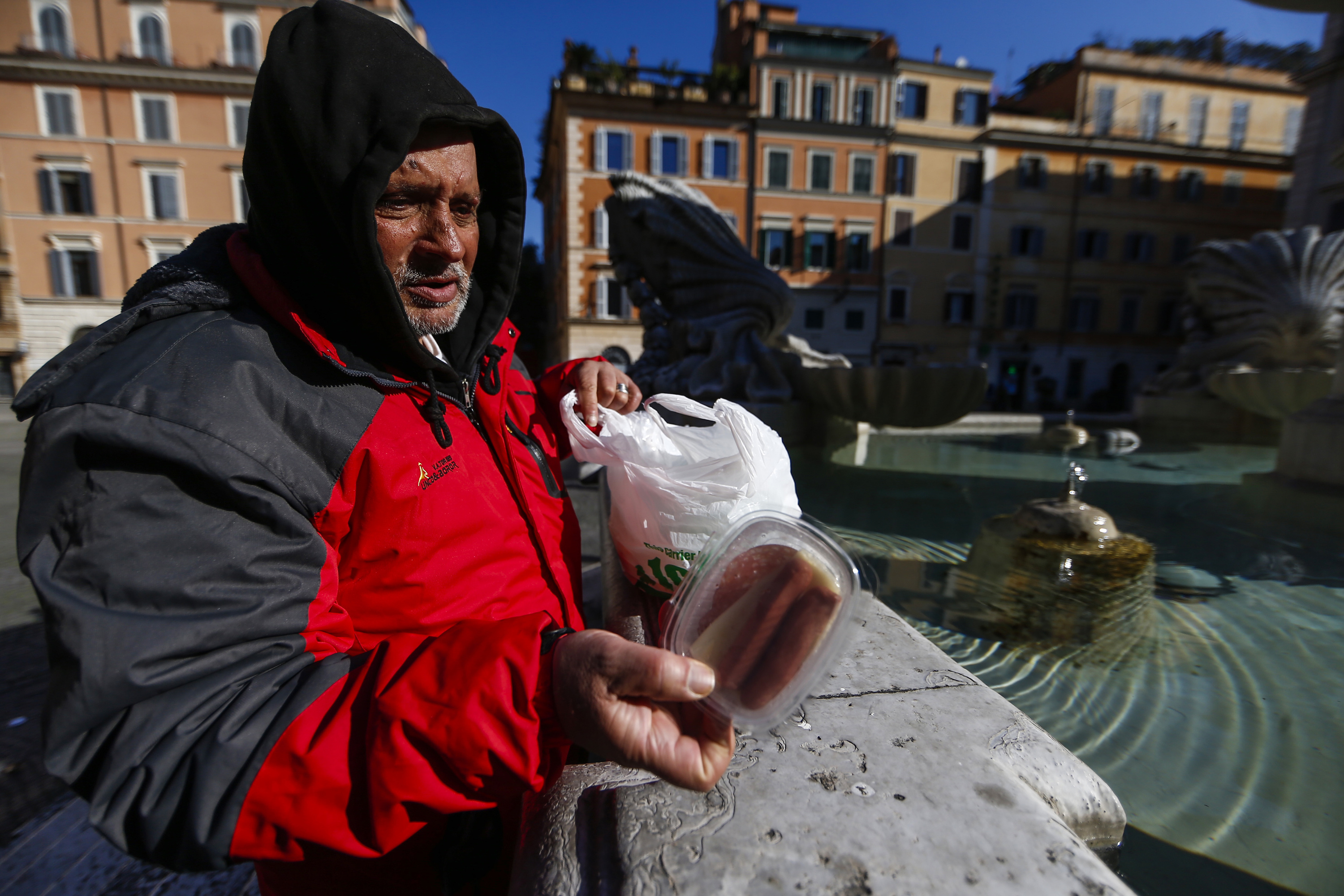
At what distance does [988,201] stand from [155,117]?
31.2 meters

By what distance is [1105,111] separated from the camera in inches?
985

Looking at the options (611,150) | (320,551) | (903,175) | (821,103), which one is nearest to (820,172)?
(821,103)

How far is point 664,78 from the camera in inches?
870

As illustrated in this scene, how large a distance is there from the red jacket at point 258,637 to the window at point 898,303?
83.4ft

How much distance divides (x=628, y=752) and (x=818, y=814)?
0.39 m

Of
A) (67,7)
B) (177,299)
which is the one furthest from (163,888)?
(67,7)

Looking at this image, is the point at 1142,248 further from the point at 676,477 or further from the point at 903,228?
the point at 676,477

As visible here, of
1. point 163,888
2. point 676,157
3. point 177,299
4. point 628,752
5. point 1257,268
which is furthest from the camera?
point 676,157

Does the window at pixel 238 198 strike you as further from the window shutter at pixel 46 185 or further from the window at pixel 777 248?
the window at pixel 777 248

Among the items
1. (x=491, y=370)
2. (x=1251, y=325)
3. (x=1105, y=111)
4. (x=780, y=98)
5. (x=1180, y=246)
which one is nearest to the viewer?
(x=491, y=370)

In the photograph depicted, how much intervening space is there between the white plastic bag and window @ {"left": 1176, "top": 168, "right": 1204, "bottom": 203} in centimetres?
3255

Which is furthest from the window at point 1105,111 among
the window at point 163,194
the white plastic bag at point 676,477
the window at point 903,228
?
the window at point 163,194

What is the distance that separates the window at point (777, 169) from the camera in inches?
913

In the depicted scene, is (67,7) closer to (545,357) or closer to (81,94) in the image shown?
(81,94)
